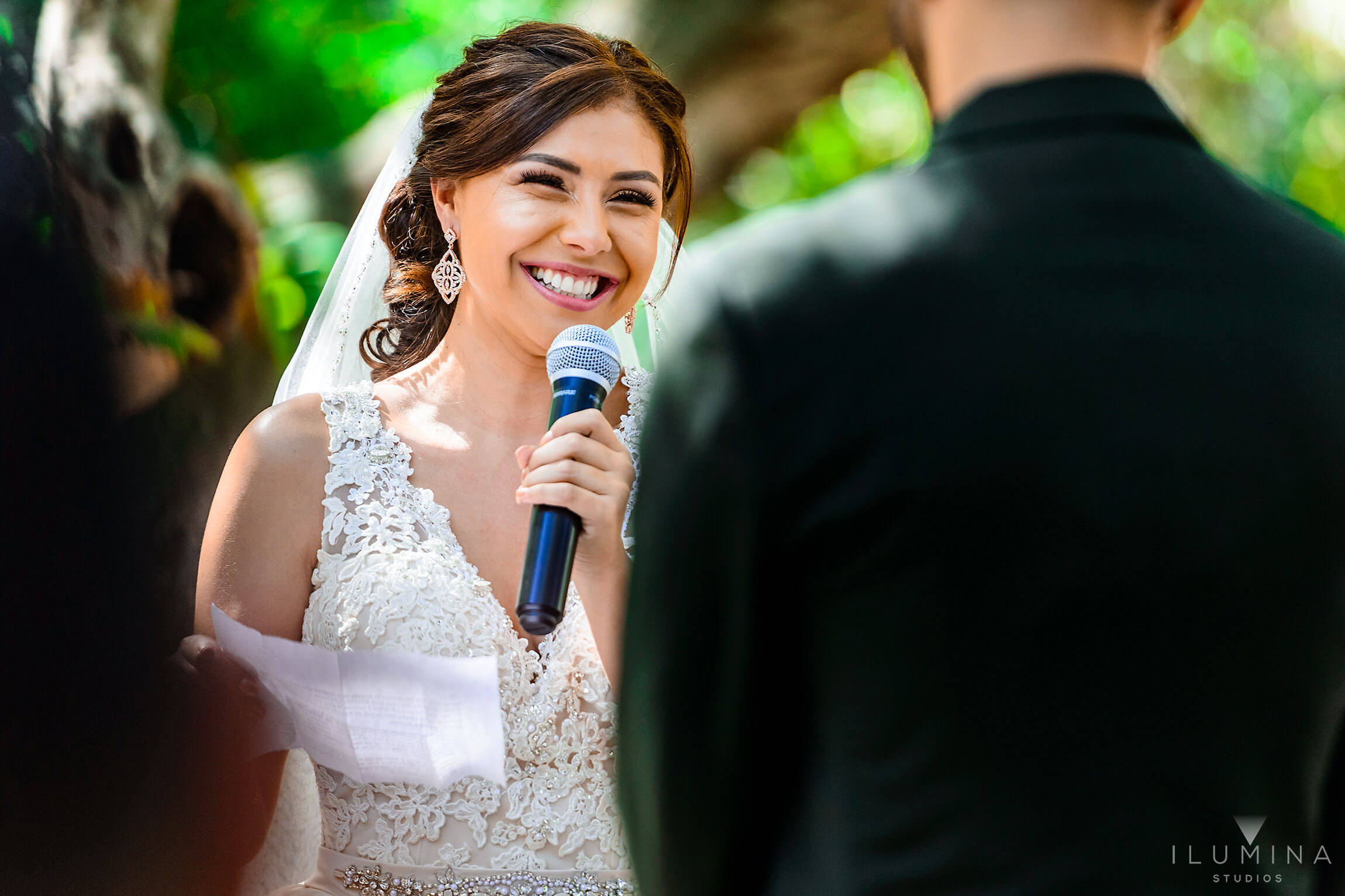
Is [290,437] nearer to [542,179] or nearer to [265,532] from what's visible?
[265,532]

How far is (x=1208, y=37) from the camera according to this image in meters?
8.03

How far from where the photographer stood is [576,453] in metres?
1.85

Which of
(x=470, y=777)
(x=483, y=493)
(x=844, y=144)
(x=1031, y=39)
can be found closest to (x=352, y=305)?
(x=483, y=493)

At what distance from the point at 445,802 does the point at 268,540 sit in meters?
0.63

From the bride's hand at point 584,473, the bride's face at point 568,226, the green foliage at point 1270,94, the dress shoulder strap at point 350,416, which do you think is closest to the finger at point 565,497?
the bride's hand at point 584,473

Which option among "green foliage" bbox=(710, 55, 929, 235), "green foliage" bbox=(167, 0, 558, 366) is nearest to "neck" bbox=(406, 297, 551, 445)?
"green foliage" bbox=(167, 0, 558, 366)

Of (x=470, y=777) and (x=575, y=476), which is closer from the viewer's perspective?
(x=575, y=476)

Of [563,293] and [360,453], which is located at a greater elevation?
[563,293]

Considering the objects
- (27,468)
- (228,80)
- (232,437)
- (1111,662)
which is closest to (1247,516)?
(1111,662)

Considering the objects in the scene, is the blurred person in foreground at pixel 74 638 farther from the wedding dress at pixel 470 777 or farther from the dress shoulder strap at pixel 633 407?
the dress shoulder strap at pixel 633 407

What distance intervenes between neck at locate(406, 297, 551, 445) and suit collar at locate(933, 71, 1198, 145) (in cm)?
171

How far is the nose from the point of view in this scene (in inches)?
95.5

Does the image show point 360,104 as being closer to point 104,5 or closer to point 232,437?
point 104,5

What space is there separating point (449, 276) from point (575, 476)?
1059mm
